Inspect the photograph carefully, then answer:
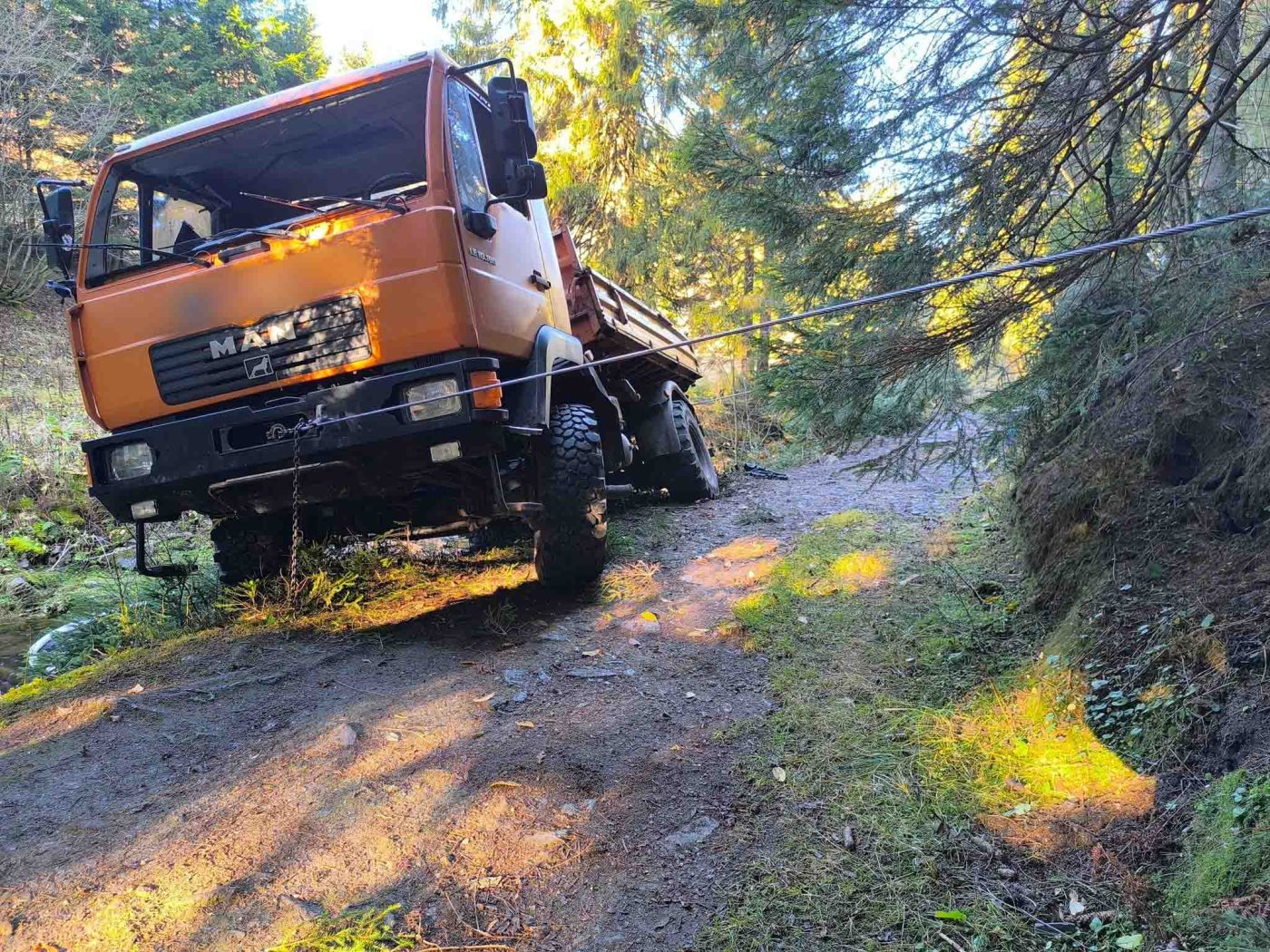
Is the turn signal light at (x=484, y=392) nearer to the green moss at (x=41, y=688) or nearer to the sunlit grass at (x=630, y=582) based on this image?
the sunlit grass at (x=630, y=582)

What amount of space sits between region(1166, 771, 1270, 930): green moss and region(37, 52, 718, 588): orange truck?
304 cm

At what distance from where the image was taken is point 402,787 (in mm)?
2703

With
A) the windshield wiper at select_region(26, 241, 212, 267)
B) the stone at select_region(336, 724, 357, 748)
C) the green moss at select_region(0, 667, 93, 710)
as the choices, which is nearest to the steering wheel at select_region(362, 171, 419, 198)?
the windshield wiper at select_region(26, 241, 212, 267)

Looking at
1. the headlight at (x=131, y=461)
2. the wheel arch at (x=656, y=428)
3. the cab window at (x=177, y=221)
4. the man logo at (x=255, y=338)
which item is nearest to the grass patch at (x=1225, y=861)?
the man logo at (x=255, y=338)

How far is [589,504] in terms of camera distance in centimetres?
449

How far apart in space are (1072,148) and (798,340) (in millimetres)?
1537

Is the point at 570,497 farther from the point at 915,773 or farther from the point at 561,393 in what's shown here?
the point at 915,773

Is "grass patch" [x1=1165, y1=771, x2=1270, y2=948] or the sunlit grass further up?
the sunlit grass

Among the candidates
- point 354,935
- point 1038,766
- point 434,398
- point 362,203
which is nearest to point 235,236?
point 362,203

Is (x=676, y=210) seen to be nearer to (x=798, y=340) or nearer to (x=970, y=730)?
(x=798, y=340)

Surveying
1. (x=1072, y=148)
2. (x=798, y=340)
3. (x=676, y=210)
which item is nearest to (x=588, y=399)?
(x=798, y=340)

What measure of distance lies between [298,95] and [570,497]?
2629mm

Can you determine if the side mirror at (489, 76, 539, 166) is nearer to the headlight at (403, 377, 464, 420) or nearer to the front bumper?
the front bumper

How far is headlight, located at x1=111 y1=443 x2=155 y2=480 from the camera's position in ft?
12.6
